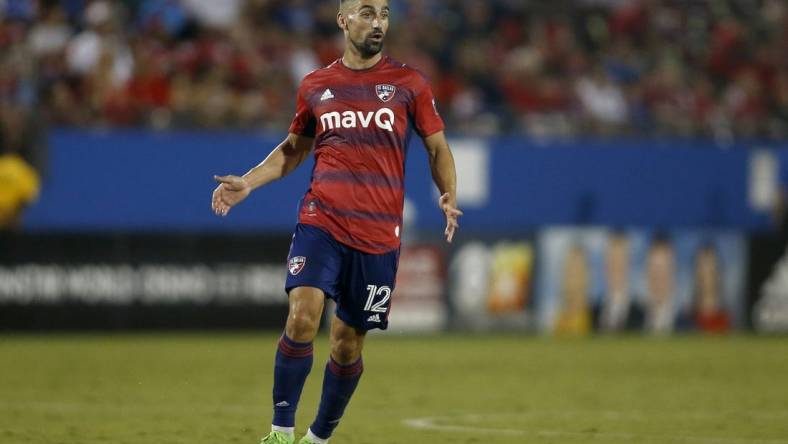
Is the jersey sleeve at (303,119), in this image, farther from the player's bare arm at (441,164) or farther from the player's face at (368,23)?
the player's bare arm at (441,164)

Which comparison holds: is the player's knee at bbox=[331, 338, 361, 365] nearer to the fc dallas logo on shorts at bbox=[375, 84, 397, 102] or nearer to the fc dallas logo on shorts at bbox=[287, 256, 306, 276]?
the fc dallas logo on shorts at bbox=[287, 256, 306, 276]

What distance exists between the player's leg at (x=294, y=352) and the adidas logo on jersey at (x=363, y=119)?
89 centimetres

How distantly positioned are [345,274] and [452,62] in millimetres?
12980

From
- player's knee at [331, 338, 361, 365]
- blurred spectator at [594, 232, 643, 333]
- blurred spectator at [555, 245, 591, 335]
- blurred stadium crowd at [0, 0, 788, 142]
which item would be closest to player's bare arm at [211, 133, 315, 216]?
player's knee at [331, 338, 361, 365]

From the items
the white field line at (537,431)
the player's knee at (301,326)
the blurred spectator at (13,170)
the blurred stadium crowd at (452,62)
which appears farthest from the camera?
the blurred stadium crowd at (452,62)

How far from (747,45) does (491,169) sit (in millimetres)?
5482

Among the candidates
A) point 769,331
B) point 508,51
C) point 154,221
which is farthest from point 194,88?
point 769,331

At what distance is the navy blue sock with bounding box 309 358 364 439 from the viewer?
24.5ft

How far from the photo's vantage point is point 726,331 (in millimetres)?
18703

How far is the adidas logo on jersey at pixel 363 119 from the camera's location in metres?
7.28

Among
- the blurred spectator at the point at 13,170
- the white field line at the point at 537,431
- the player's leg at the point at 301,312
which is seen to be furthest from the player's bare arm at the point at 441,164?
the blurred spectator at the point at 13,170

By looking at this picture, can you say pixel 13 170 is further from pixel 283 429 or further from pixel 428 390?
pixel 283 429

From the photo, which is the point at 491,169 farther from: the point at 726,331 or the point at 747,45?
the point at 747,45

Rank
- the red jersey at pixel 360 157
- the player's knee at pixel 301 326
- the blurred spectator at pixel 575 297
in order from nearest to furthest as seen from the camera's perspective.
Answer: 1. the player's knee at pixel 301 326
2. the red jersey at pixel 360 157
3. the blurred spectator at pixel 575 297
